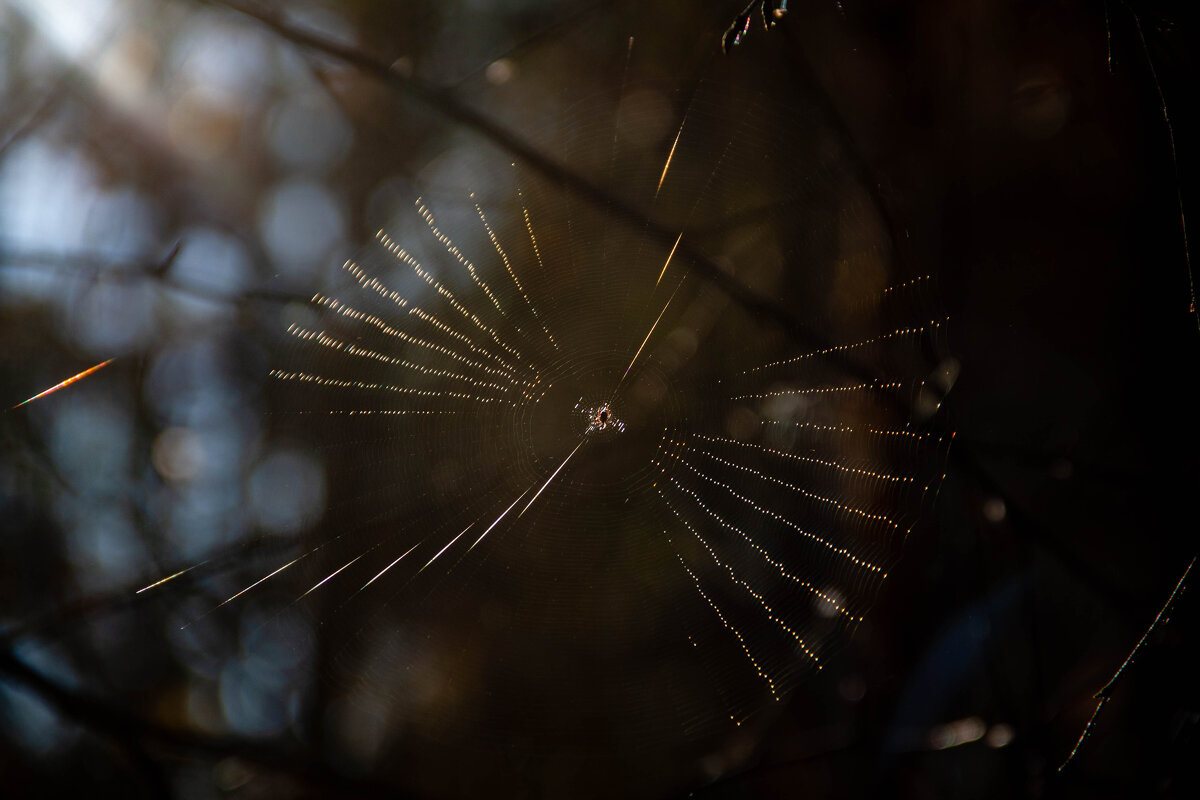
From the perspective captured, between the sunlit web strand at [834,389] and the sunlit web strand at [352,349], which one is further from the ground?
the sunlit web strand at [352,349]

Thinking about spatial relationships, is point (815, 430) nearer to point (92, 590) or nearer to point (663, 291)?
point (663, 291)

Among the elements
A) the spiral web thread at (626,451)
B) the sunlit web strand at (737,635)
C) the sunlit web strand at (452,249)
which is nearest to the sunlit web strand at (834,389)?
the spiral web thread at (626,451)

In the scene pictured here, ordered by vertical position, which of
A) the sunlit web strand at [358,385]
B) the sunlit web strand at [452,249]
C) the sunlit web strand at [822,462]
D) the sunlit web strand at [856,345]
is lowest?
the sunlit web strand at [822,462]

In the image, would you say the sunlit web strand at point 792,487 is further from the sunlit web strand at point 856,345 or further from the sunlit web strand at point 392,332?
the sunlit web strand at point 392,332

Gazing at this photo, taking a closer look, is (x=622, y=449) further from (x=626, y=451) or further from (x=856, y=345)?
(x=856, y=345)

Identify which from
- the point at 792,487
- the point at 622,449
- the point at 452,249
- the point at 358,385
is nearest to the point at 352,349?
the point at 358,385

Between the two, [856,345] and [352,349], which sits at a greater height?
[352,349]
